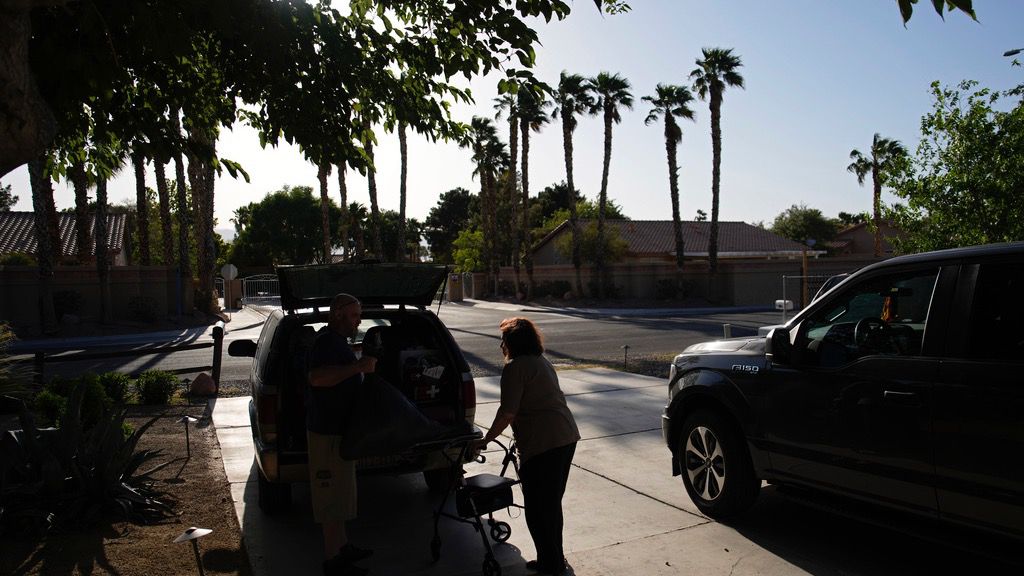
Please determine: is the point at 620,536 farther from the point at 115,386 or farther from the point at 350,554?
the point at 115,386

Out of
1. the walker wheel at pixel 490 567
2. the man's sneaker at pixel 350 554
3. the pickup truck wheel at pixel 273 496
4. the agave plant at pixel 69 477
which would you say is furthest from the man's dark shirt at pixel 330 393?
the agave plant at pixel 69 477

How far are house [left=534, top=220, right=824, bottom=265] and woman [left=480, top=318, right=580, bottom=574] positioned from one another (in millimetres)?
47931

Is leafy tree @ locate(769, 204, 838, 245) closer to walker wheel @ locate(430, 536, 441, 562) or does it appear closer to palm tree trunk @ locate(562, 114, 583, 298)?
palm tree trunk @ locate(562, 114, 583, 298)

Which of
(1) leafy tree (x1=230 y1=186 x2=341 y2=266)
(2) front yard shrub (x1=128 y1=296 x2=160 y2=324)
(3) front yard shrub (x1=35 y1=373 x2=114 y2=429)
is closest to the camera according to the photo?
(3) front yard shrub (x1=35 y1=373 x2=114 y2=429)

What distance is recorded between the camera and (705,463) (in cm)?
561

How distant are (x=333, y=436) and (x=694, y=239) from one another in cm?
5634

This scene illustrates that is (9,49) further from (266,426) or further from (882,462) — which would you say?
(882,462)

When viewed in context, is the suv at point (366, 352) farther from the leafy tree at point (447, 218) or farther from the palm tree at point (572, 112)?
the leafy tree at point (447, 218)

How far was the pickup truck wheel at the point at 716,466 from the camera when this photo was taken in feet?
17.4

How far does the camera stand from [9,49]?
3.76 metres

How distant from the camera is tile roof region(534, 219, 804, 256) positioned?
55938mm

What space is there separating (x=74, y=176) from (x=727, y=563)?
713 cm

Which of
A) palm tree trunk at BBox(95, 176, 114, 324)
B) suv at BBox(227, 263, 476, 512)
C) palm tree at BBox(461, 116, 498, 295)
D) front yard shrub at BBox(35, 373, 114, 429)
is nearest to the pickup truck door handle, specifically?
suv at BBox(227, 263, 476, 512)

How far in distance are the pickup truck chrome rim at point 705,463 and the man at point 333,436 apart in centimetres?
253
